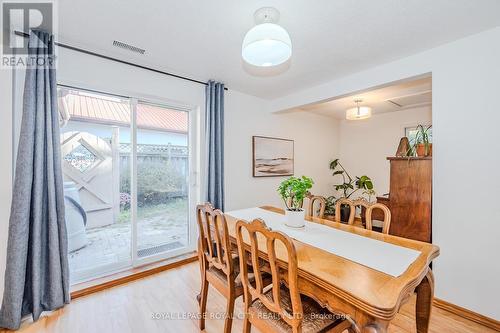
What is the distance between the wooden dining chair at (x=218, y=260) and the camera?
4.95 feet

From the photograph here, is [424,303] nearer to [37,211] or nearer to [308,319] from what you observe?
[308,319]

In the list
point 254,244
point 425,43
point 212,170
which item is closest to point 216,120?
point 212,170

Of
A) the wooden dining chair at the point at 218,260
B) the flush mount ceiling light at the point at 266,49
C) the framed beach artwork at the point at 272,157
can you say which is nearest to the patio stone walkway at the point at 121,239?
the wooden dining chair at the point at 218,260

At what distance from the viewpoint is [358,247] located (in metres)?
1.45

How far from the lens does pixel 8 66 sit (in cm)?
179

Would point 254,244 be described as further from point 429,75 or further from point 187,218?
point 429,75

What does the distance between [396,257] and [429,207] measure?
1358 millimetres

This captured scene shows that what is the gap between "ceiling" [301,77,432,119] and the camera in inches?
122

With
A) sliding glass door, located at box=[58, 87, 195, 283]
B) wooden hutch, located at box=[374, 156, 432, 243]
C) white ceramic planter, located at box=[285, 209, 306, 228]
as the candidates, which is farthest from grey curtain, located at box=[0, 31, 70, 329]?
wooden hutch, located at box=[374, 156, 432, 243]

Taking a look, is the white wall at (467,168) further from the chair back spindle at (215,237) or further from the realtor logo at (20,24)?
the realtor logo at (20,24)

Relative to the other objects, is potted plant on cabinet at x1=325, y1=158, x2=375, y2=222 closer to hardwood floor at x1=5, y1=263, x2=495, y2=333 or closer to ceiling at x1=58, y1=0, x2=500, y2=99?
hardwood floor at x1=5, y1=263, x2=495, y2=333

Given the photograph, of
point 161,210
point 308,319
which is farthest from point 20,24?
point 308,319

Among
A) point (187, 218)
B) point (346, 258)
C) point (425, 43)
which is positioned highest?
point (425, 43)

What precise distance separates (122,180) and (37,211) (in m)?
0.84
